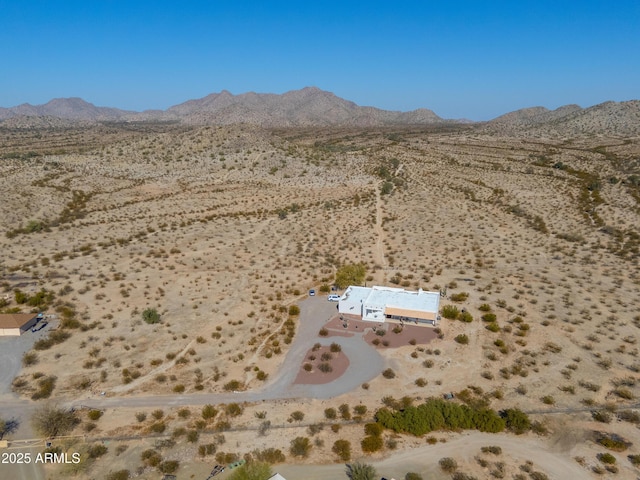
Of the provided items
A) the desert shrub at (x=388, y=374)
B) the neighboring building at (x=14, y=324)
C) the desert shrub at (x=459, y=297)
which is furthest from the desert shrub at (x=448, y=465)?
the neighboring building at (x=14, y=324)

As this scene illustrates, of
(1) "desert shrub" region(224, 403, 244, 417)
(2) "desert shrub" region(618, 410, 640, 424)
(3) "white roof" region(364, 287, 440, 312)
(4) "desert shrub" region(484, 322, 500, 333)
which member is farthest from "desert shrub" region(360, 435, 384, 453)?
(4) "desert shrub" region(484, 322, 500, 333)

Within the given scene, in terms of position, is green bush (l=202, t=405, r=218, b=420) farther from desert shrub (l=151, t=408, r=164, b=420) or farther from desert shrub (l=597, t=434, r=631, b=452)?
desert shrub (l=597, t=434, r=631, b=452)

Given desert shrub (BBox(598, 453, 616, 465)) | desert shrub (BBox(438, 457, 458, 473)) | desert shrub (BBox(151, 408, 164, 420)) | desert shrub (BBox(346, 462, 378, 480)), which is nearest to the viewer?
desert shrub (BBox(346, 462, 378, 480))

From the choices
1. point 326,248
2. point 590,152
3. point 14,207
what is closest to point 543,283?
point 326,248

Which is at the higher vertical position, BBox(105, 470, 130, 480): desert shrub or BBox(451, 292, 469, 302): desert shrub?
BBox(451, 292, 469, 302): desert shrub

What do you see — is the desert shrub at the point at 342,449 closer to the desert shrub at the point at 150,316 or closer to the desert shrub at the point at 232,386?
the desert shrub at the point at 232,386

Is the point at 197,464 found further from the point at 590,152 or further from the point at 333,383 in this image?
the point at 590,152
